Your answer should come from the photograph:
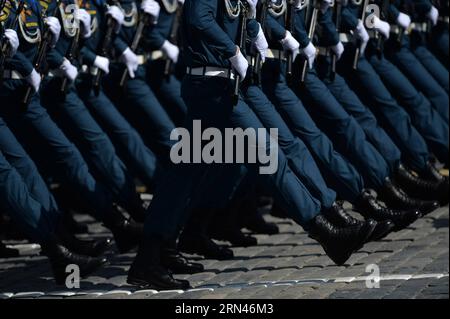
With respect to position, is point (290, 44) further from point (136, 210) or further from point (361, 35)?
point (136, 210)

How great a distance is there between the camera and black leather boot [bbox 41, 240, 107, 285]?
29.8ft

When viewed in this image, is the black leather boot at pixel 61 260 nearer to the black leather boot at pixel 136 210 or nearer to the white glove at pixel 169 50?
the black leather boot at pixel 136 210

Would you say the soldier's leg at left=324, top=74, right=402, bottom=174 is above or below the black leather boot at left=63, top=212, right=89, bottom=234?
above

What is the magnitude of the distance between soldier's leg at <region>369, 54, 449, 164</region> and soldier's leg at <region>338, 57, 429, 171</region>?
0.13 metres

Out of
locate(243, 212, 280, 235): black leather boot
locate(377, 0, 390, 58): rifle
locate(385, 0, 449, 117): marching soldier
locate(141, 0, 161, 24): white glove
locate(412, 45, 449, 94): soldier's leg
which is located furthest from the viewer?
locate(412, 45, 449, 94): soldier's leg

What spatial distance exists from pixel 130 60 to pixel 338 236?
2.27 metres

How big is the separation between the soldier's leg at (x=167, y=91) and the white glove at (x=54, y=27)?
150cm

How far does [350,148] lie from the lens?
10016 millimetres

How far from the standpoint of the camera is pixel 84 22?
10.1m

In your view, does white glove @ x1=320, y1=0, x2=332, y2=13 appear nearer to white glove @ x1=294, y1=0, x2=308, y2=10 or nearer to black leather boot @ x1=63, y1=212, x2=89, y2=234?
white glove @ x1=294, y1=0, x2=308, y2=10

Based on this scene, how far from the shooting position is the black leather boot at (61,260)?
29.8 ft

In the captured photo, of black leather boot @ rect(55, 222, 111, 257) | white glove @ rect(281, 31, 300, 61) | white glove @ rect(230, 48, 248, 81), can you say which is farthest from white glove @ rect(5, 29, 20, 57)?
white glove @ rect(281, 31, 300, 61)

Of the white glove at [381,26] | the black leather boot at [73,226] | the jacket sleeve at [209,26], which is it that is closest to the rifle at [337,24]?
the white glove at [381,26]

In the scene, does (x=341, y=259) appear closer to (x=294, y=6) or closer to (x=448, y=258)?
(x=448, y=258)
